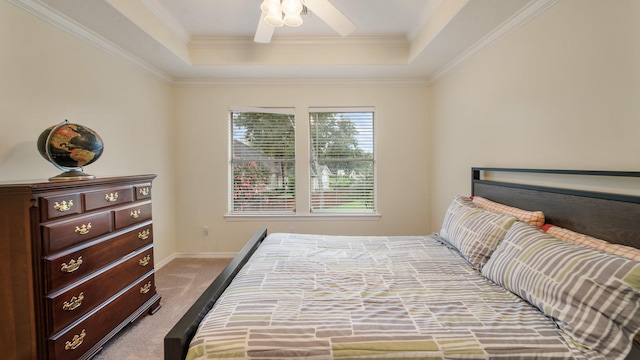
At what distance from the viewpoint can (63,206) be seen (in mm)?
1551

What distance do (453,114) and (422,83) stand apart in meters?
0.80

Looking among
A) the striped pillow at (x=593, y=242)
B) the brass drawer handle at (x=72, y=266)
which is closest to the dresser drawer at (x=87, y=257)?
the brass drawer handle at (x=72, y=266)

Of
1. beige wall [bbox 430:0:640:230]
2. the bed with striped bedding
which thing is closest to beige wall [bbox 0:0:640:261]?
beige wall [bbox 430:0:640:230]

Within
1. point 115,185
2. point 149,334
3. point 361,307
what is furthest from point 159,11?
point 361,307

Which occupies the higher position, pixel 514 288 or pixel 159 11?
pixel 159 11

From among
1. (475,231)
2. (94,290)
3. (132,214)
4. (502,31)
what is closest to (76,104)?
(132,214)

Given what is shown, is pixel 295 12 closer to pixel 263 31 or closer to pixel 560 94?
pixel 263 31

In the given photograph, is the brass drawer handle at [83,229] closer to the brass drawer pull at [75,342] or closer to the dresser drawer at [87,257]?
the dresser drawer at [87,257]

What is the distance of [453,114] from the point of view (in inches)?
121

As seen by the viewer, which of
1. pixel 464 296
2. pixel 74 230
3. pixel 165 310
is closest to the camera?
pixel 464 296

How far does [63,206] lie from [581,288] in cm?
261

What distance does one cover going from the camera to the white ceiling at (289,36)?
2096mm

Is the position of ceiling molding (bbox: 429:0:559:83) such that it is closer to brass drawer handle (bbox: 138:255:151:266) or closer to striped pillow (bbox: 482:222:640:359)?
striped pillow (bbox: 482:222:640:359)

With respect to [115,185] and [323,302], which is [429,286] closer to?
[323,302]
